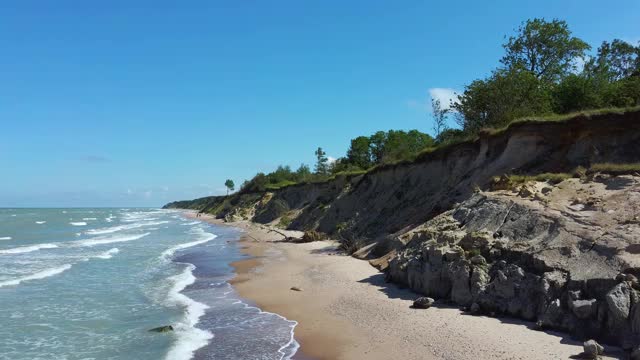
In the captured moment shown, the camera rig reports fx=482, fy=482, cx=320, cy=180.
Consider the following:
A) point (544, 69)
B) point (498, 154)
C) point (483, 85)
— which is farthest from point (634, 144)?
point (544, 69)

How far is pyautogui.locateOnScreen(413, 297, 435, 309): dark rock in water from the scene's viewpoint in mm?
14712

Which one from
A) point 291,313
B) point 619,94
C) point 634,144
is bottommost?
point 291,313

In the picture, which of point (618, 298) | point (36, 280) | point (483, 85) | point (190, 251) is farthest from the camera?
point (190, 251)

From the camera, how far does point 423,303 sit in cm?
1474

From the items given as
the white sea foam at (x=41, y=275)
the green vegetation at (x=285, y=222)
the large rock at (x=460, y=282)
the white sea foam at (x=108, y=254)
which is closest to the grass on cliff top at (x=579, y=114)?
the large rock at (x=460, y=282)

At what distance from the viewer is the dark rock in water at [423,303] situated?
14712 millimetres

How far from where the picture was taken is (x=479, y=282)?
14.4 metres

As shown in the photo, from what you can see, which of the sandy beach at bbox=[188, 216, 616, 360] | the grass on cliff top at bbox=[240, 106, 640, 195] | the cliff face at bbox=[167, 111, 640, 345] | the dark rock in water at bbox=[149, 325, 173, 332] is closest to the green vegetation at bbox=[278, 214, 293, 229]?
the grass on cliff top at bbox=[240, 106, 640, 195]

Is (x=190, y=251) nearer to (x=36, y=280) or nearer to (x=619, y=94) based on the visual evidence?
(x=36, y=280)

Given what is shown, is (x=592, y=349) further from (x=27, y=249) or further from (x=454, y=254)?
(x=27, y=249)

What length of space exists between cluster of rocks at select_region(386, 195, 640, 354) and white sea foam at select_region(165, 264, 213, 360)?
734cm

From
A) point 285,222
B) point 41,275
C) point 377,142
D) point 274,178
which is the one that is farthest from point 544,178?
point 274,178

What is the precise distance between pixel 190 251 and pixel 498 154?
22.2 metres

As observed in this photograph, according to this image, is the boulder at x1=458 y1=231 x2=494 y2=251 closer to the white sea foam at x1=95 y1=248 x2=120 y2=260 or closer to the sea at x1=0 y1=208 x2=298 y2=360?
Result: the sea at x1=0 y1=208 x2=298 y2=360
